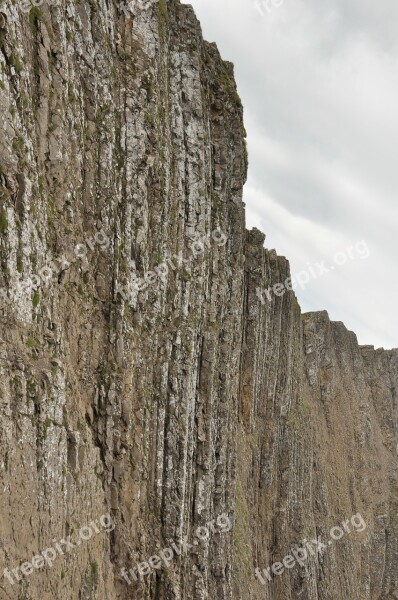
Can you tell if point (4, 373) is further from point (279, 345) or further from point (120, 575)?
point (279, 345)

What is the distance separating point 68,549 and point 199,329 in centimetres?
950

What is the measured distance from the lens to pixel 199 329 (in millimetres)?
20703

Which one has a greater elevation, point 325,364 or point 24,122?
point 24,122

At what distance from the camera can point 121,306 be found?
54.7ft

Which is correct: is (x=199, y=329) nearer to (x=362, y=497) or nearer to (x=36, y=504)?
(x=36, y=504)

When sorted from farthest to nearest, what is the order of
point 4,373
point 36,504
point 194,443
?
point 194,443 → point 36,504 → point 4,373

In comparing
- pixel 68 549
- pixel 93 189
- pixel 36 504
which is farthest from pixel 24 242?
pixel 68 549

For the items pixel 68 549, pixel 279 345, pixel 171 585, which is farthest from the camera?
pixel 279 345

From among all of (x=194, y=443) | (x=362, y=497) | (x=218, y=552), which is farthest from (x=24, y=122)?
(x=362, y=497)

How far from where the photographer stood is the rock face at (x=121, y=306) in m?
12.2

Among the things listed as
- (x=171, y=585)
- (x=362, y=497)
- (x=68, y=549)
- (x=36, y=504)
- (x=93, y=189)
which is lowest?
(x=362, y=497)

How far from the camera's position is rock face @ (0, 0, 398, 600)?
12234mm

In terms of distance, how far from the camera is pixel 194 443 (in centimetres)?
2050

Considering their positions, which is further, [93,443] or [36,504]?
[93,443]
